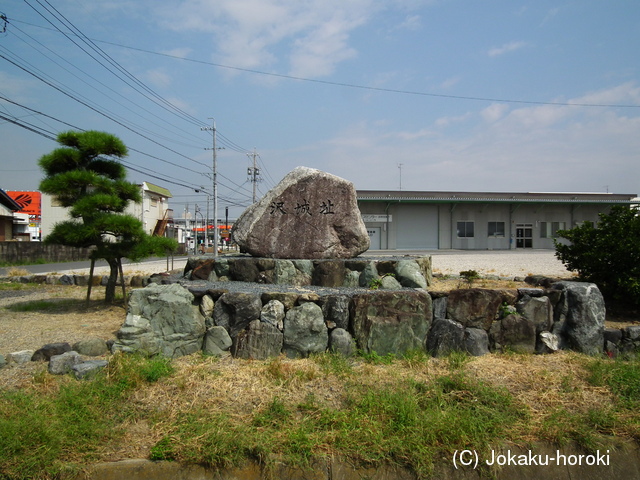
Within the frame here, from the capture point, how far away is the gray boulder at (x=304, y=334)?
4.46 metres

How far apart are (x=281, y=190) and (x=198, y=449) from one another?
504cm

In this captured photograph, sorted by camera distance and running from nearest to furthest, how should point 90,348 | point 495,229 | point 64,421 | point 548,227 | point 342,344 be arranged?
point 64,421
point 90,348
point 342,344
point 495,229
point 548,227

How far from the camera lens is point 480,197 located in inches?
1150

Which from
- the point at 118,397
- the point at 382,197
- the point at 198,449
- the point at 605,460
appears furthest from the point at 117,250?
the point at 382,197

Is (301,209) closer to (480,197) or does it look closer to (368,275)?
(368,275)

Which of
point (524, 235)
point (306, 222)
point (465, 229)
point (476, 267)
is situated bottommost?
point (476, 267)

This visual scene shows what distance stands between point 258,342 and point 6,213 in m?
24.5

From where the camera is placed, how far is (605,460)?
2.87 m

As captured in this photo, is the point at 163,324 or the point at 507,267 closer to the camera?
the point at 163,324

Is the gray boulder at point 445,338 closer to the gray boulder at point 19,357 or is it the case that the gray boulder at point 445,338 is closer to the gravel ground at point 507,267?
the gray boulder at point 19,357

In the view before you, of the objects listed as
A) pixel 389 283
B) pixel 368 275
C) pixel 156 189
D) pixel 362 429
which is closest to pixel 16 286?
pixel 368 275

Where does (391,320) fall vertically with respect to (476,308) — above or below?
below

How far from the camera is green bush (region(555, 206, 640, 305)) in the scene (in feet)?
17.6

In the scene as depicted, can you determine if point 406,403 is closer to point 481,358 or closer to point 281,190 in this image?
point 481,358
